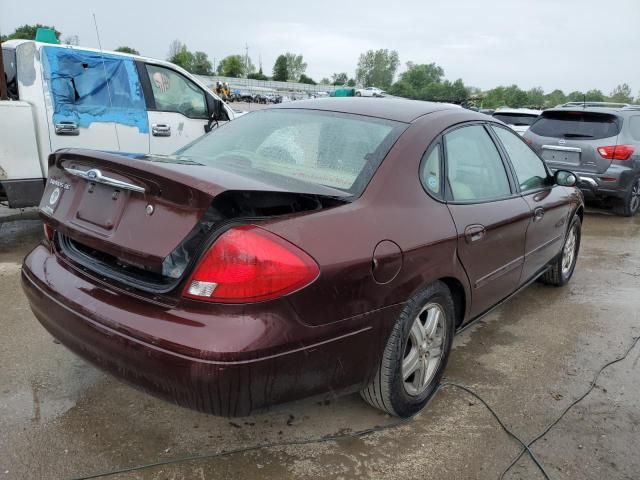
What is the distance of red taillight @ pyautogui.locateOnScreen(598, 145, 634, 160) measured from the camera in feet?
25.2

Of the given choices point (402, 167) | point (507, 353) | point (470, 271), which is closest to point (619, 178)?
point (507, 353)

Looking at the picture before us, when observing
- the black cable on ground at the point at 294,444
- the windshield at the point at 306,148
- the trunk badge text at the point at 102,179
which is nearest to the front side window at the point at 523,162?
the windshield at the point at 306,148

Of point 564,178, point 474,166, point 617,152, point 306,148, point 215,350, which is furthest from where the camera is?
point 617,152

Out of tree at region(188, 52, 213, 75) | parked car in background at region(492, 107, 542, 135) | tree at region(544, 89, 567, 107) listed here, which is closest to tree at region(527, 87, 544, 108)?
tree at region(544, 89, 567, 107)

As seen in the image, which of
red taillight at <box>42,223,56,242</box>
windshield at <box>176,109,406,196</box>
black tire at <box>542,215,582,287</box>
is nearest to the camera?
windshield at <box>176,109,406,196</box>

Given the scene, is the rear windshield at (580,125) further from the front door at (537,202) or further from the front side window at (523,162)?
the front side window at (523,162)

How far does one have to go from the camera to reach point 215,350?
1.81 metres

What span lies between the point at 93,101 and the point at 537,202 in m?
4.56

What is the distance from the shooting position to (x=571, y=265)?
492 cm

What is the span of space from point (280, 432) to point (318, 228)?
1.11 m

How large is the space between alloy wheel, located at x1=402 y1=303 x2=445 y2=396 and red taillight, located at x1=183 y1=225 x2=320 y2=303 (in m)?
0.90

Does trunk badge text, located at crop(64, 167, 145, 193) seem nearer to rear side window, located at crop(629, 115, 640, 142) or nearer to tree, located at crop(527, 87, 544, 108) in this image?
rear side window, located at crop(629, 115, 640, 142)

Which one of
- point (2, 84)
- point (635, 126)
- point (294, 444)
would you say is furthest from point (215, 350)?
point (635, 126)

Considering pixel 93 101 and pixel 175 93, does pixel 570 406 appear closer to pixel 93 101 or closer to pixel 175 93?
pixel 93 101
